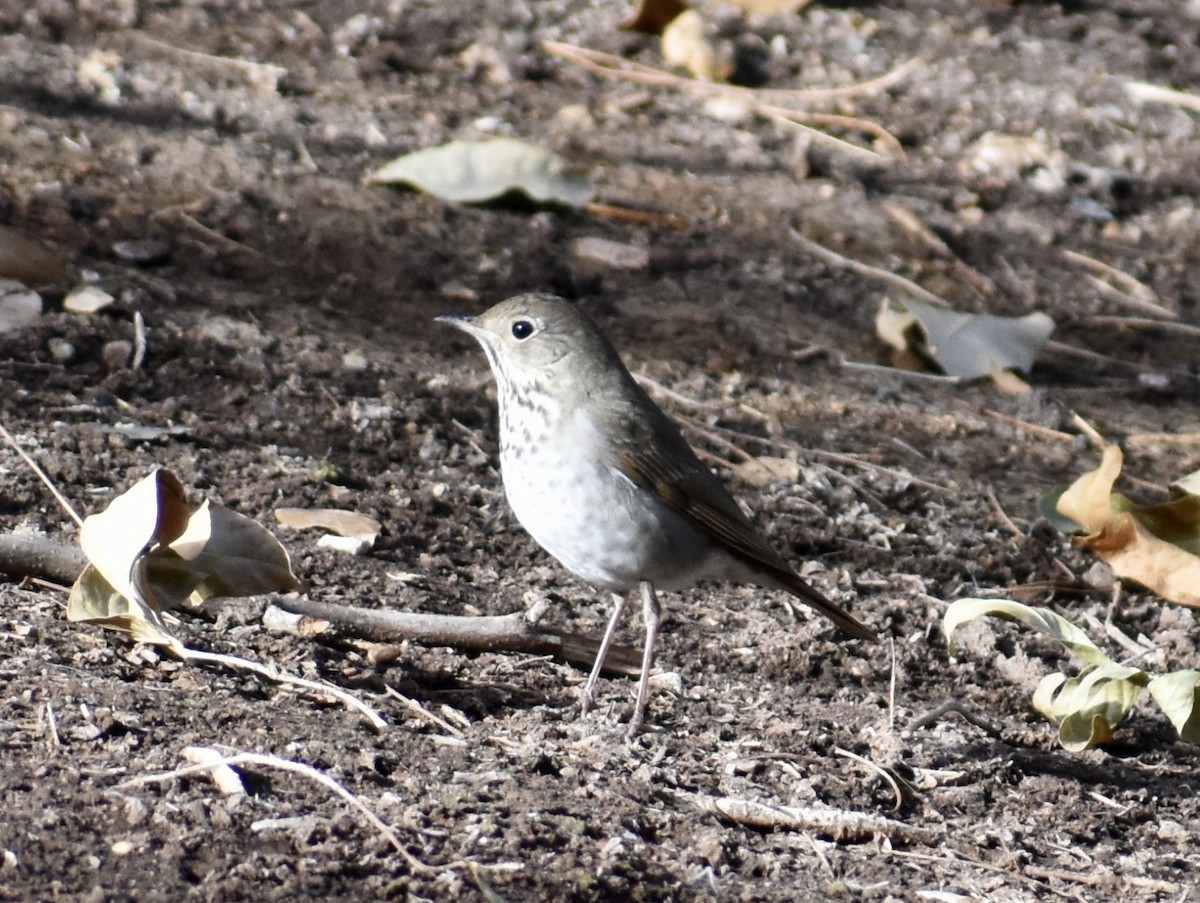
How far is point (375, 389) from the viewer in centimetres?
553

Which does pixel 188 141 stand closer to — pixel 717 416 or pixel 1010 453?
pixel 717 416

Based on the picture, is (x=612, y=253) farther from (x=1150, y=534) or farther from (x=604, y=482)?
(x=1150, y=534)

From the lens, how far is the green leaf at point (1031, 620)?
13.0 feet

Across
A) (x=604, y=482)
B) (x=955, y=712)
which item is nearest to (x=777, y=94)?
(x=604, y=482)

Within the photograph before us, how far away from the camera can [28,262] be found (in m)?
5.52

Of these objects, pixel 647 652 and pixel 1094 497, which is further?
pixel 1094 497

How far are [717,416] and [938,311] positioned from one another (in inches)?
51.3

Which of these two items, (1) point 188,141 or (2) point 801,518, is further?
(1) point 188,141

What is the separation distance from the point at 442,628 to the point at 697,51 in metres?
5.12

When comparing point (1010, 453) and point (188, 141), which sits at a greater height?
point (188, 141)

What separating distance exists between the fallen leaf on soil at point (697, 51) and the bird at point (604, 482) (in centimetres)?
401

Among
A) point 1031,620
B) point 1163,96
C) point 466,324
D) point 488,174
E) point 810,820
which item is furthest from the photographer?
point 1163,96

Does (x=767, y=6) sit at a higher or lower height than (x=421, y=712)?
higher

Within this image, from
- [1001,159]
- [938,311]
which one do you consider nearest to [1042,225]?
[1001,159]
